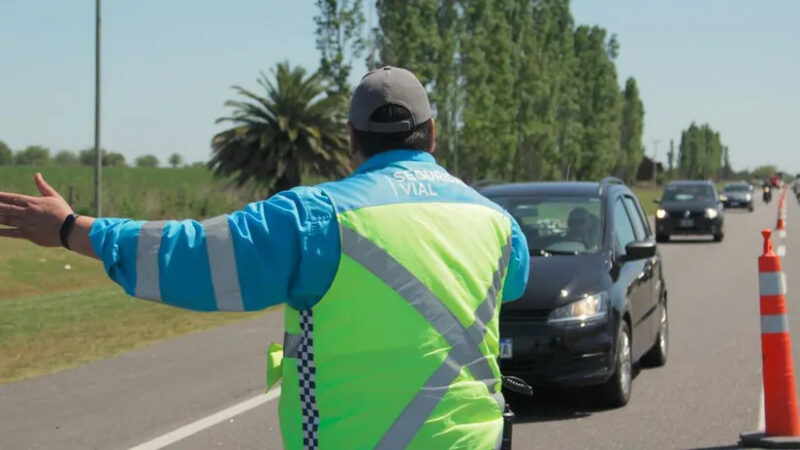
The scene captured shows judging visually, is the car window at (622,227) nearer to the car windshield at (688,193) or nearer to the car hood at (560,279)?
the car hood at (560,279)

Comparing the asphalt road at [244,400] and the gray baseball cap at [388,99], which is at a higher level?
the gray baseball cap at [388,99]

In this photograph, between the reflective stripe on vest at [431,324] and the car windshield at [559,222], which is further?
the car windshield at [559,222]

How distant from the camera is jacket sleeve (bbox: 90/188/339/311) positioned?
2701 millimetres

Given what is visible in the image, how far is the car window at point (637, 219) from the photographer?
10984mm

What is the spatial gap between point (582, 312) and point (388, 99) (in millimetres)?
6066

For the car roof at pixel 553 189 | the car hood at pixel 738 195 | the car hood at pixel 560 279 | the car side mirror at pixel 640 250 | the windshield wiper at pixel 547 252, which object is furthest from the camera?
the car hood at pixel 738 195

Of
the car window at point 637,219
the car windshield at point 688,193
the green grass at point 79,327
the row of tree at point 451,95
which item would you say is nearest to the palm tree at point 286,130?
the row of tree at point 451,95

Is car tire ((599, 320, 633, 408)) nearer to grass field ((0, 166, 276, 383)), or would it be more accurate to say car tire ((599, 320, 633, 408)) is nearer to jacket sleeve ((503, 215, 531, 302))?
grass field ((0, 166, 276, 383))

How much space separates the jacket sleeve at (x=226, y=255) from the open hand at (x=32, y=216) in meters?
0.09

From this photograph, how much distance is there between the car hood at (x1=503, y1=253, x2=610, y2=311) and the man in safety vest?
5.77 meters

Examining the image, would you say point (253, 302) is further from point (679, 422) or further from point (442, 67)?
point (442, 67)

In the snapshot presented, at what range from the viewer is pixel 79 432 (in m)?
8.11

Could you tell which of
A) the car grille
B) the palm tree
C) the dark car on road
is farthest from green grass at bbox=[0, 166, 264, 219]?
the dark car on road

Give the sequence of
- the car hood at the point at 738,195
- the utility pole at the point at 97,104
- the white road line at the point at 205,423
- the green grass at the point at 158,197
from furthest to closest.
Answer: the car hood at the point at 738,195, the green grass at the point at 158,197, the utility pole at the point at 97,104, the white road line at the point at 205,423
